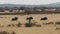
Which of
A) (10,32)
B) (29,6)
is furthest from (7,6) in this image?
(10,32)

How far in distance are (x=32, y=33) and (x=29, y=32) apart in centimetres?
90

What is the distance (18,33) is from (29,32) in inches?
57.8

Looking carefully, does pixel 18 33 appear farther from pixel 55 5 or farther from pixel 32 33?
pixel 55 5

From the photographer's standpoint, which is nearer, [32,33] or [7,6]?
[32,33]

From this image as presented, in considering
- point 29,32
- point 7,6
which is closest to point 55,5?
point 7,6

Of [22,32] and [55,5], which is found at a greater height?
[22,32]

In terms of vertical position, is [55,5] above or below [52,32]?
below

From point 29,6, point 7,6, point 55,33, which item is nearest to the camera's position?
point 55,33

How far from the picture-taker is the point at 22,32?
92.7 feet

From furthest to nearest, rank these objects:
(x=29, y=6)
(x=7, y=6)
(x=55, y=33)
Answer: (x=7, y=6) → (x=29, y=6) → (x=55, y=33)

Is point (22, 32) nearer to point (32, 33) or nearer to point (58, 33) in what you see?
point (32, 33)

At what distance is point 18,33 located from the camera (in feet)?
90.3

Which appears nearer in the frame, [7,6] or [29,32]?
[29,32]

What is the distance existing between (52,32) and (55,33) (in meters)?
0.57
